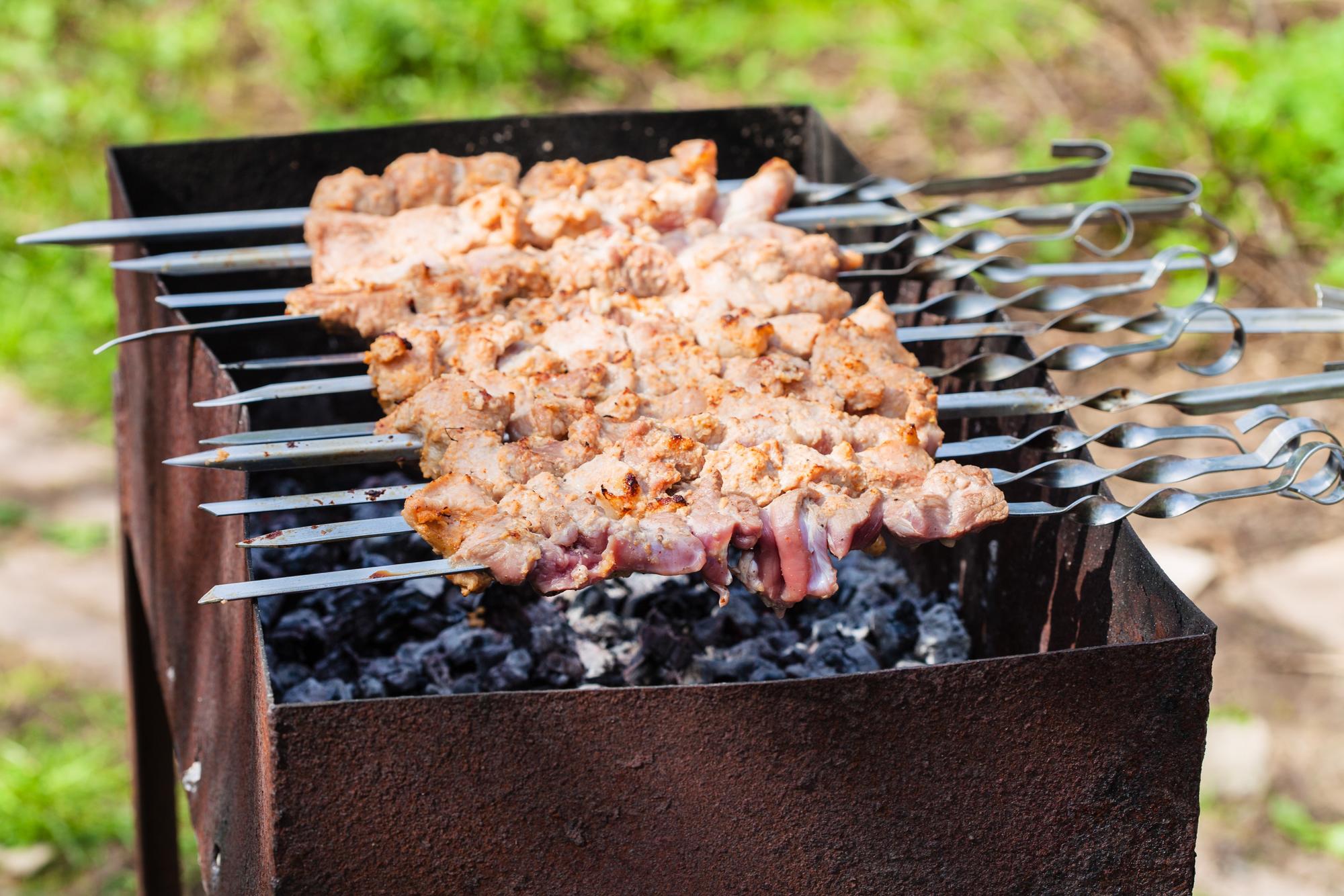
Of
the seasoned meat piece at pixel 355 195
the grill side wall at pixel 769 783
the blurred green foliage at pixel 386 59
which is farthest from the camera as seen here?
the blurred green foliage at pixel 386 59

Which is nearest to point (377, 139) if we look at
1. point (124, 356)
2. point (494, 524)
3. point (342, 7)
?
point (124, 356)

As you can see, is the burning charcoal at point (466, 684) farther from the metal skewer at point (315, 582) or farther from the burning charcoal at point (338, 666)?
the metal skewer at point (315, 582)

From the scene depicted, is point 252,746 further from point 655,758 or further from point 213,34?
point 213,34

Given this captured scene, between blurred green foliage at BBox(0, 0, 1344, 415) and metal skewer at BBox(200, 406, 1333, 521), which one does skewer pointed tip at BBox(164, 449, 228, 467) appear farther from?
blurred green foliage at BBox(0, 0, 1344, 415)

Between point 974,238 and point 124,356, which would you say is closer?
point 974,238

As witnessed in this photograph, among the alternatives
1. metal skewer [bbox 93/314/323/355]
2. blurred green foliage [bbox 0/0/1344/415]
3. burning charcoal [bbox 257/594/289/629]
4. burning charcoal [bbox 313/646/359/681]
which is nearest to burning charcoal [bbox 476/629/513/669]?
burning charcoal [bbox 313/646/359/681]

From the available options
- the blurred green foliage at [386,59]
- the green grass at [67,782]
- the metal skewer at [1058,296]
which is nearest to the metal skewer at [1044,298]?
the metal skewer at [1058,296]
